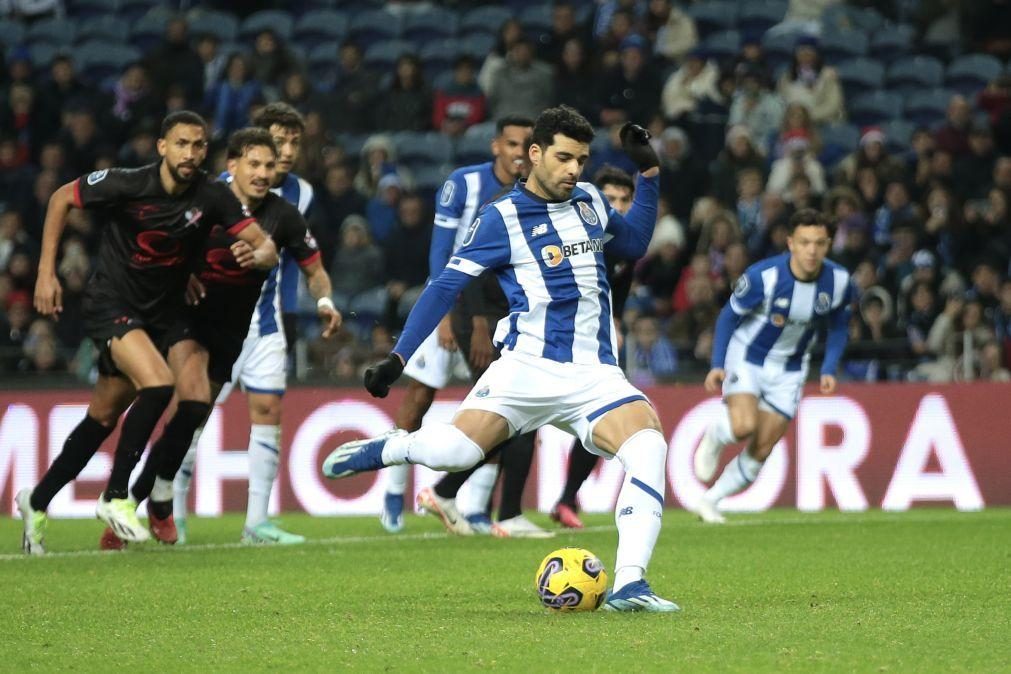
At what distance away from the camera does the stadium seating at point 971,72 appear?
62.4ft

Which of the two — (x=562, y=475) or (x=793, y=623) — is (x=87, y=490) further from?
(x=793, y=623)

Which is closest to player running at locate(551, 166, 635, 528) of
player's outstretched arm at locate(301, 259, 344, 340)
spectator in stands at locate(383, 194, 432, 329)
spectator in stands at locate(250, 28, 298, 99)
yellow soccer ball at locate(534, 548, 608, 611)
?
player's outstretched arm at locate(301, 259, 344, 340)

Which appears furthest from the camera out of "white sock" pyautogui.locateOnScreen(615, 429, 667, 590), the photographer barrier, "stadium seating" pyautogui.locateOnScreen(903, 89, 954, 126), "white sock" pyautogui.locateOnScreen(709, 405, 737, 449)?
"stadium seating" pyautogui.locateOnScreen(903, 89, 954, 126)

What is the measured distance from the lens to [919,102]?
61.2 feet

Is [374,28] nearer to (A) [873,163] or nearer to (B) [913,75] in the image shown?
(B) [913,75]

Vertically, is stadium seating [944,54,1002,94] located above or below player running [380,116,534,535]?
above

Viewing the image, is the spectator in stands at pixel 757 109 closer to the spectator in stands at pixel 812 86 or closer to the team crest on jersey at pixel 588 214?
the spectator in stands at pixel 812 86

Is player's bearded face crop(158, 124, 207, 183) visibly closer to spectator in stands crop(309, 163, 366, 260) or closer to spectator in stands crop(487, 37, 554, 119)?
spectator in stands crop(309, 163, 366, 260)

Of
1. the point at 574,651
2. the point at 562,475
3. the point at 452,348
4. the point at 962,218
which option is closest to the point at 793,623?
the point at 574,651

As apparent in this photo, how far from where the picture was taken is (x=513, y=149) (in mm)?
10422

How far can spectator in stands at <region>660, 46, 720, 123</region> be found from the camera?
1812 centimetres

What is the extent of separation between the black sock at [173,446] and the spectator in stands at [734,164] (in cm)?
889

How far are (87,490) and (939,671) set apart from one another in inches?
420

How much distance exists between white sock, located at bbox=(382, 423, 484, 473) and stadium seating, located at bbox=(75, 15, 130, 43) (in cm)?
1579
